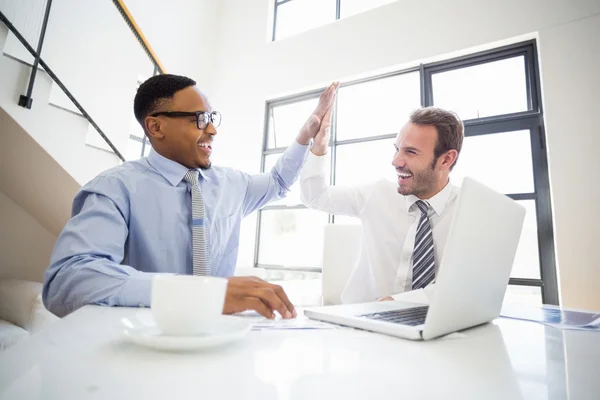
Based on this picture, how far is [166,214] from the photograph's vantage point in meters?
1.07

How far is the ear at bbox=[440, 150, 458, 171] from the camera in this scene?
1490 mm

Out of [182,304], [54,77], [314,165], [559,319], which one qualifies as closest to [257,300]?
[182,304]

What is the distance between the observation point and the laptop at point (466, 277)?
1.58ft

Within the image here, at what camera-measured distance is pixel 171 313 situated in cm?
39

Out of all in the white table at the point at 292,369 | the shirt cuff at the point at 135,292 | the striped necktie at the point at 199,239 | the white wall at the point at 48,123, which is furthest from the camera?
the white wall at the point at 48,123

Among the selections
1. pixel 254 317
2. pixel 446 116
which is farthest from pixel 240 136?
pixel 254 317

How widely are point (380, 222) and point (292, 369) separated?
1.19 m

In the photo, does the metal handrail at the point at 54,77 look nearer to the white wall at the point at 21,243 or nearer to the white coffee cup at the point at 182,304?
the white wall at the point at 21,243

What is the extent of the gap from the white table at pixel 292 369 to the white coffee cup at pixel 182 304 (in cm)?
4

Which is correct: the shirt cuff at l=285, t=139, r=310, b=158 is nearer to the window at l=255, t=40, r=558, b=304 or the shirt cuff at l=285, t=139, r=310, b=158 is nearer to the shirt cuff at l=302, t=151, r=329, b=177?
the shirt cuff at l=302, t=151, r=329, b=177

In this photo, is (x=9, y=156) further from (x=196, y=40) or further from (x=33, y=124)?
(x=196, y=40)

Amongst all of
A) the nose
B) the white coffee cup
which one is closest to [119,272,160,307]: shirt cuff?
the white coffee cup

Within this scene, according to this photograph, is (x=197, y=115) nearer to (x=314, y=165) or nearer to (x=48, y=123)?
(x=314, y=165)

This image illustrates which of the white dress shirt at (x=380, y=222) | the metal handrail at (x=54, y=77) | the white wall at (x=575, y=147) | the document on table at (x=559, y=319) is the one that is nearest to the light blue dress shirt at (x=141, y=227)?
the white dress shirt at (x=380, y=222)
